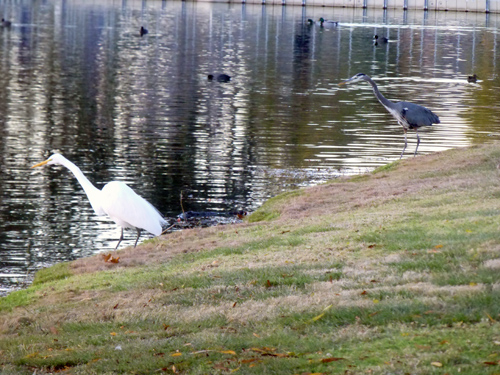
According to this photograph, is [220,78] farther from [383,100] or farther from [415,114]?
[415,114]

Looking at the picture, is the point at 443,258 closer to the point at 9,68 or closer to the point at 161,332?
the point at 161,332

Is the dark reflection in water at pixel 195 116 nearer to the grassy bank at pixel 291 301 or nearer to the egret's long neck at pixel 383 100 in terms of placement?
the egret's long neck at pixel 383 100

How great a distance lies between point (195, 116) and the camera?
99.6ft

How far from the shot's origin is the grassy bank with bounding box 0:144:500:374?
22.0ft

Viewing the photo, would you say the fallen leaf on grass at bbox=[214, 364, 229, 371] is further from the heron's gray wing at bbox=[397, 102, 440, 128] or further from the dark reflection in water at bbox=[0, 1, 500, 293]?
the heron's gray wing at bbox=[397, 102, 440, 128]

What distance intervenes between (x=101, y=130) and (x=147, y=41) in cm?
4121

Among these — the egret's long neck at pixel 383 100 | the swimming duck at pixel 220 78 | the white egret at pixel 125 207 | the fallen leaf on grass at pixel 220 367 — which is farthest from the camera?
the swimming duck at pixel 220 78

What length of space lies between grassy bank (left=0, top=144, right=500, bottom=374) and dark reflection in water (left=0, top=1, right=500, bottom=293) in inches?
157

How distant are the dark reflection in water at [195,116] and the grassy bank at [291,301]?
3996 mm

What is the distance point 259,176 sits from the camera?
819 inches

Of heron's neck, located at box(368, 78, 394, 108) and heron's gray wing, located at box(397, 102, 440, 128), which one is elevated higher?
heron's neck, located at box(368, 78, 394, 108)

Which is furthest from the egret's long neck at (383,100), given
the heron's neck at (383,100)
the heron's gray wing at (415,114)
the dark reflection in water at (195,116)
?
the dark reflection in water at (195,116)

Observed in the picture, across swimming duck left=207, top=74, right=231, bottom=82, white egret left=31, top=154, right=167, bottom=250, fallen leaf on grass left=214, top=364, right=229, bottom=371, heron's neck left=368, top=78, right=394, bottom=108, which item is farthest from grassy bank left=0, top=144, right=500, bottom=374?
swimming duck left=207, top=74, right=231, bottom=82

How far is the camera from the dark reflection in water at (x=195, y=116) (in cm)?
1819
